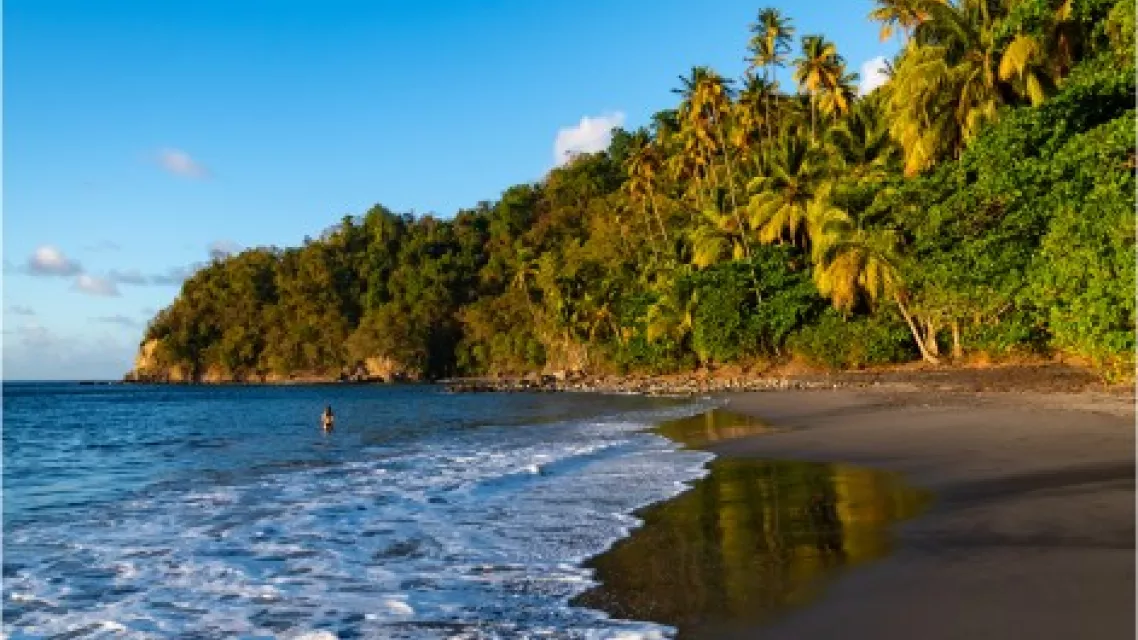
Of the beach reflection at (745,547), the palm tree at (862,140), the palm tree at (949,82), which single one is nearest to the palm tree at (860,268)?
the palm tree at (862,140)

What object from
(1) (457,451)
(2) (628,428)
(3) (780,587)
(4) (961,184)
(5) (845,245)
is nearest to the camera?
(3) (780,587)

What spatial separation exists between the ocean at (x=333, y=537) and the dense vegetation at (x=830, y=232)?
33.2ft

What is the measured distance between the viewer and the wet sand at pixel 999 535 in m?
5.19

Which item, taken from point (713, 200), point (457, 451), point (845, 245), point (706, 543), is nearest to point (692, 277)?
point (713, 200)

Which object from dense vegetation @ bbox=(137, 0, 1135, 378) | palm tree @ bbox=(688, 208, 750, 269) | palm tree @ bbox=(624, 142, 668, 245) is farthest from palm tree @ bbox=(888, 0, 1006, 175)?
palm tree @ bbox=(624, 142, 668, 245)

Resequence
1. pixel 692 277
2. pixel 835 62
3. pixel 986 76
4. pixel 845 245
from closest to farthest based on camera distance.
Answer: pixel 986 76
pixel 845 245
pixel 835 62
pixel 692 277

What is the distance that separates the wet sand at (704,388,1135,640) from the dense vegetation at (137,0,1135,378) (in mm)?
3827

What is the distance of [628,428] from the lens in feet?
79.3

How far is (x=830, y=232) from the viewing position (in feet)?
133

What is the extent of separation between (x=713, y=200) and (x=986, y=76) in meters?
27.6

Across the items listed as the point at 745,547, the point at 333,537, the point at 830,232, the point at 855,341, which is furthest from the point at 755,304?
the point at 745,547

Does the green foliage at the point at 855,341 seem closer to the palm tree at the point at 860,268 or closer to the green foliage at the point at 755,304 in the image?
the palm tree at the point at 860,268

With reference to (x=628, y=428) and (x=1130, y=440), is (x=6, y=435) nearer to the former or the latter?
(x=628, y=428)

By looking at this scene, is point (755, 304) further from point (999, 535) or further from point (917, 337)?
point (999, 535)
